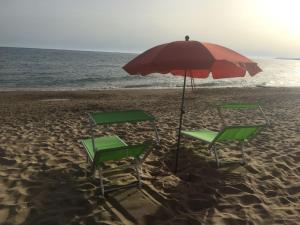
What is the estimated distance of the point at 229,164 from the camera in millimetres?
5453

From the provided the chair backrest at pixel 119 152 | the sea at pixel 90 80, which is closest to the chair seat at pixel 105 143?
the chair backrest at pixel 119 152

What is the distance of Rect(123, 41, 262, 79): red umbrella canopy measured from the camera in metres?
3.92

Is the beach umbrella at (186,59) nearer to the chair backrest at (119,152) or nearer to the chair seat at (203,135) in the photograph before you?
the chair backrest at (119,152)

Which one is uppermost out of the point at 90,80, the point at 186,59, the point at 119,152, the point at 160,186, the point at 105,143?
the point at 186,59

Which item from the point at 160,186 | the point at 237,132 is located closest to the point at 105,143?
the point at 160,186

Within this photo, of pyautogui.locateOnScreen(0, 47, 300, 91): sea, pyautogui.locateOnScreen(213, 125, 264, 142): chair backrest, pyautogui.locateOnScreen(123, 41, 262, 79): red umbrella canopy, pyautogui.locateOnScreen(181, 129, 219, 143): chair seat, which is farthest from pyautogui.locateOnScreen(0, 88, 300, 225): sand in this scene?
pyautogui.locateOnScreen(0, 47, 300, 91): sea

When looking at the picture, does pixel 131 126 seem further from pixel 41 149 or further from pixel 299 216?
pixel 299 216

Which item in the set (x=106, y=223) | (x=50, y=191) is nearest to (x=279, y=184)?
(x=106, y=223)

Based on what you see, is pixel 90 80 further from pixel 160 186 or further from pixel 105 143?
pixel 160 186

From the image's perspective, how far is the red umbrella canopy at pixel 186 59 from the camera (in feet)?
12.9

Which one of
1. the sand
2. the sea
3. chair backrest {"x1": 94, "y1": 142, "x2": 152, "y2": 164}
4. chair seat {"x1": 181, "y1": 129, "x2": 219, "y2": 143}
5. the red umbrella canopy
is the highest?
the red umbrella canopy

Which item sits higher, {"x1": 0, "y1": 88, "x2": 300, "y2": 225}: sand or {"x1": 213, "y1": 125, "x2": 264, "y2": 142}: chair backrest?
{"x1": 213, "y1": 125, "x2": 264, "y2": 142}: chair backrest

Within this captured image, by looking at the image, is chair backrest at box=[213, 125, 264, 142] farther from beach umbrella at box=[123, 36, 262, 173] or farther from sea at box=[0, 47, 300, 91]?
sea at box=[0, 47, 300, 91]

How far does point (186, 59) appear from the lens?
395 centimetres
